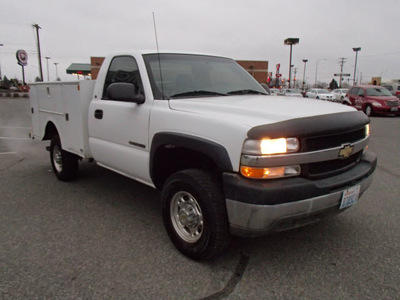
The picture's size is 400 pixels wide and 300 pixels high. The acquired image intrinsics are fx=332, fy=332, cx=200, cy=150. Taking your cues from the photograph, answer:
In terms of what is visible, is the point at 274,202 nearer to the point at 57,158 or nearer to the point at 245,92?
the point at 245,92

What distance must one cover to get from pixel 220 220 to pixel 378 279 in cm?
135

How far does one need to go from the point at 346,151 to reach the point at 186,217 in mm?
1488

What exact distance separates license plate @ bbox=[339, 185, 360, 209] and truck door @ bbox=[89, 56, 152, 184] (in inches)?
72.8

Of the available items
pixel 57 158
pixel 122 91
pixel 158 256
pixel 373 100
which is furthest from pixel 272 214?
pixel 373 100

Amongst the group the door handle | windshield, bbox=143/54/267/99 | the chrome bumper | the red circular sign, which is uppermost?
the red circular sign

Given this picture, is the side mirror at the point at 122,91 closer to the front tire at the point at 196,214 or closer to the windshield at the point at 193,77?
the windshield at the point at 193,77

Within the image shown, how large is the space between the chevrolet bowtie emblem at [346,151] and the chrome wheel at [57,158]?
4193mm

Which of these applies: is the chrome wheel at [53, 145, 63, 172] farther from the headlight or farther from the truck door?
the headlight

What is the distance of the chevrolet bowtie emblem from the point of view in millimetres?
2733

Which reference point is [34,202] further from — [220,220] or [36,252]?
[220,220]

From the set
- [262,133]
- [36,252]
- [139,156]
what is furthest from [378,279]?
[36,252]

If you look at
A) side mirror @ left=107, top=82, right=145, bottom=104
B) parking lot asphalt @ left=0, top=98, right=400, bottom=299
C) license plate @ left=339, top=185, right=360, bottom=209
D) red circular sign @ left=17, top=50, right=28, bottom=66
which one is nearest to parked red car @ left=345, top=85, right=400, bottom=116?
parking lot asphalt @ left=0, top=98, right=400, bottom=299

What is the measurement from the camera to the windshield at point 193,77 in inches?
137

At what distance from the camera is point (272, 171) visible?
8.04ft
